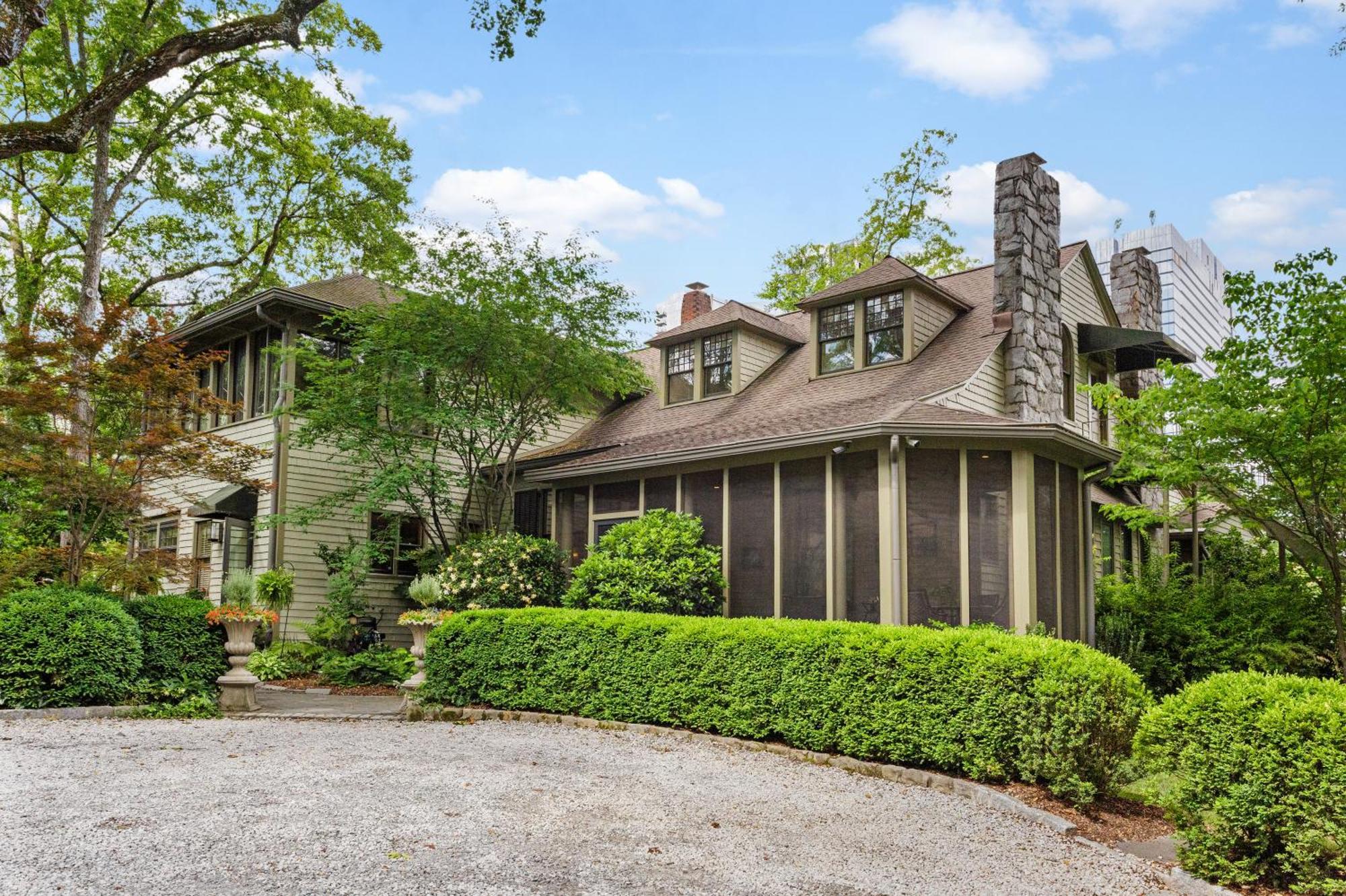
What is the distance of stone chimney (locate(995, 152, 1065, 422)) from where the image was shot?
44.5 feet

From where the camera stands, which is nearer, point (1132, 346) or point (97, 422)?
point (97, 422)

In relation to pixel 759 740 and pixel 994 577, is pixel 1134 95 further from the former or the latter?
pixel 759 740

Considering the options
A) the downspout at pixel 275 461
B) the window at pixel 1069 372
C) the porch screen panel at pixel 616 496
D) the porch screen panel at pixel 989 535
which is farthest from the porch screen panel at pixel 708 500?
the downspout at pixel 275 461

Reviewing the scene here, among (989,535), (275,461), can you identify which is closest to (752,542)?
(989,535)

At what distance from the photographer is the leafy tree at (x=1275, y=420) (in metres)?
10.1

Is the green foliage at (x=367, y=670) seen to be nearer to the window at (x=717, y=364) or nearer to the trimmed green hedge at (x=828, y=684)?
the trimmed green hedge at (x=828, y=684)

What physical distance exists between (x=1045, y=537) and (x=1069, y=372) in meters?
5.35

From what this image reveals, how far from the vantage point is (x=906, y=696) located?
7.57 metres

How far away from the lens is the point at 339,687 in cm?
1325

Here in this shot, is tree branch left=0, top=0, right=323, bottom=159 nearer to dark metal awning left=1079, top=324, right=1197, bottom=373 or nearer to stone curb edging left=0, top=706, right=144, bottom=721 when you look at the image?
stone curb edging left=0, top=706, right=144, bottom=721

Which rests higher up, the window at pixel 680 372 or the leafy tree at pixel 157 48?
the leafy tree at pixel 157 48

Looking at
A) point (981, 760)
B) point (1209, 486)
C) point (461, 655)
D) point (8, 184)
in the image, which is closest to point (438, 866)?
point (981, 760)

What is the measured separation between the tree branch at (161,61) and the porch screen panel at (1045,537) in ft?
32.4

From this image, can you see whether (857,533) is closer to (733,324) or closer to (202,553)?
(733,324)
